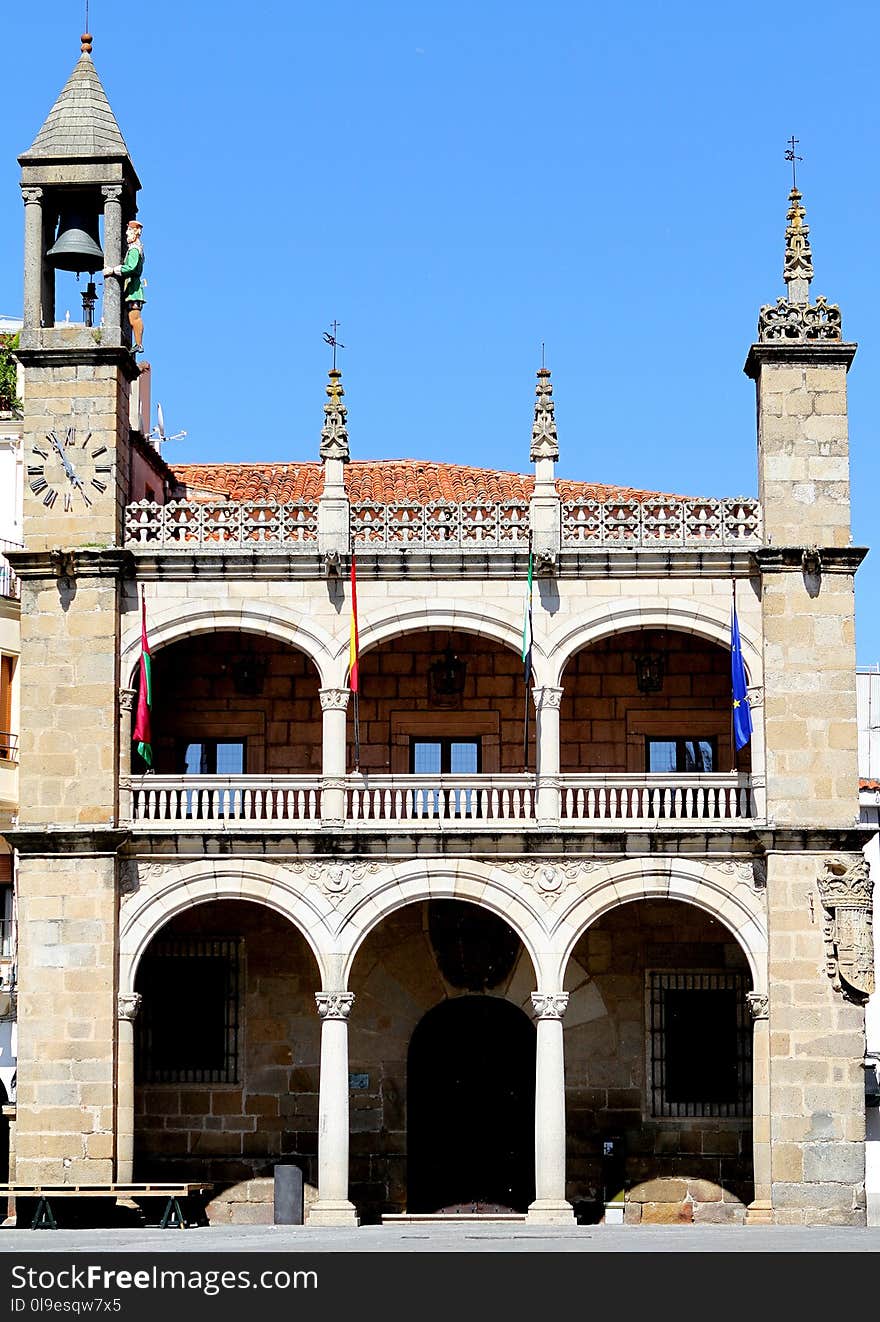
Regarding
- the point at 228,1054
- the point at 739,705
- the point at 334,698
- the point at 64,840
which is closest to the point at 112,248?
the point at 334,698

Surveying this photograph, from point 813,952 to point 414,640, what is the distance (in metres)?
7.70

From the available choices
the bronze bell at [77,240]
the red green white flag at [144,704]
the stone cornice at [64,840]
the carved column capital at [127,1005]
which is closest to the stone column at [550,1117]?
the carved column capital at [127,1005]

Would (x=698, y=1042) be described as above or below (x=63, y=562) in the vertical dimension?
below

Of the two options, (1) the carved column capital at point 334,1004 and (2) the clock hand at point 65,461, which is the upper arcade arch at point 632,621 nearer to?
(1) the carved column capital at point 334,1004

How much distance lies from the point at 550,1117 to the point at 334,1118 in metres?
2.92

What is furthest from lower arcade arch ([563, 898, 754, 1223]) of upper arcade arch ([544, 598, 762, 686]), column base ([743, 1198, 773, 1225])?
upper arcade arch ([544, 598, 762, 686])

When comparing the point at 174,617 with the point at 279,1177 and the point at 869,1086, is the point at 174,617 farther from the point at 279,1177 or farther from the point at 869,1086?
the point at 869,1086

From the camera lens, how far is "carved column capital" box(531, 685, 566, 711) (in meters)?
35.0

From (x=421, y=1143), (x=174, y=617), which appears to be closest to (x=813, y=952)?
(x=421, y=1143)

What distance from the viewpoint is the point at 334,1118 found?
34281 millimetres

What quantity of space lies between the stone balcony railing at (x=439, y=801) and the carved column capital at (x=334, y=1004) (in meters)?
2.31

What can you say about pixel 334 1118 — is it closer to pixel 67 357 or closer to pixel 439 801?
pixel 439 801

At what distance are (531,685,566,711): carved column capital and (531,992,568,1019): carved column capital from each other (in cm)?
394

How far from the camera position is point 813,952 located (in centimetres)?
3397
